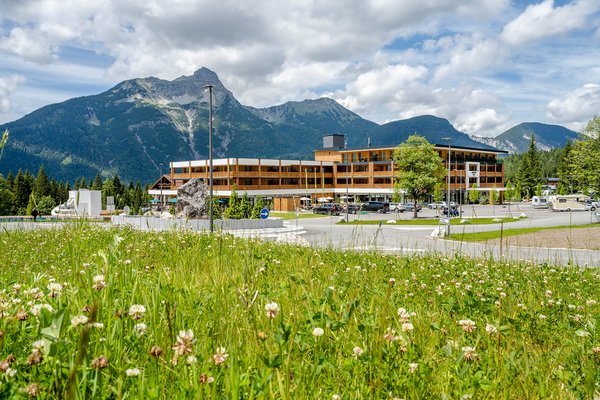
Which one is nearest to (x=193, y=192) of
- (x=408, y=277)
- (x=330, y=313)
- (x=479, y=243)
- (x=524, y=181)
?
(x=479, y=243)

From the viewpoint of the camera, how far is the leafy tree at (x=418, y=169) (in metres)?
54.4

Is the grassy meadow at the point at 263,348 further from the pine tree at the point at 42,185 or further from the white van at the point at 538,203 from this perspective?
the pine tree at the point at 42,185

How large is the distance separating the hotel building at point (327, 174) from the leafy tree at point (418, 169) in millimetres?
27036

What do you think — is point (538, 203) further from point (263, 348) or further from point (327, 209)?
point (263, 348)

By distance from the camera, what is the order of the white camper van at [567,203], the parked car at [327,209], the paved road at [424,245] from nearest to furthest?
the paved road at [424,245] < the parked car at [327,209] < the white camper van at [567,203]

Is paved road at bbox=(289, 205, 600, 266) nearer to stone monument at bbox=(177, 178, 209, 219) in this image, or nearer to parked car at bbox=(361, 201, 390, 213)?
stone monument at bbox=(177, 178, 209, 219)

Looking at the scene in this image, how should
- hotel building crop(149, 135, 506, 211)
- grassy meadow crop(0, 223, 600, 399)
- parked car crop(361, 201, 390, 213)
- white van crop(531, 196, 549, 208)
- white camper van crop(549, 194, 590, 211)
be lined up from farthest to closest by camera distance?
hotel building crop(149, 135, 506, 211) < white van crop(531, 196, 549, 208) < white camper van crop(549, 194, 590, 211) < parked car crop(361, 201, 390, 213) < grassy meadow crop(0, 223, 600, 399)

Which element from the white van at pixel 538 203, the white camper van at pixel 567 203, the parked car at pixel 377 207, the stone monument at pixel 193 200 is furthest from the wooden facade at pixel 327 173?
the stone monument at pixel 193 200

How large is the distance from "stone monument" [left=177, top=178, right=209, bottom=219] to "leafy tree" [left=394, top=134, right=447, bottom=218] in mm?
26553

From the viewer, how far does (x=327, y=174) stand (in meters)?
101

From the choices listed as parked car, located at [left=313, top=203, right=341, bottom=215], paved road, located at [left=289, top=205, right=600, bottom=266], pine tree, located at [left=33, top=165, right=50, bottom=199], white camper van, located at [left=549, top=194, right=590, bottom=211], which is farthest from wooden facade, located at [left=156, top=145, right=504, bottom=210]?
paved road, located at [left=289, top=205, right=600, bottom=266]

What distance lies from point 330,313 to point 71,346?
7.33ft

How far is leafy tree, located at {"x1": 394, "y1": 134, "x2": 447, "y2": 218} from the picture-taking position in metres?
54.4

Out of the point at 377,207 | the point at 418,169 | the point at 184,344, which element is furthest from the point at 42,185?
the point at 184,344
